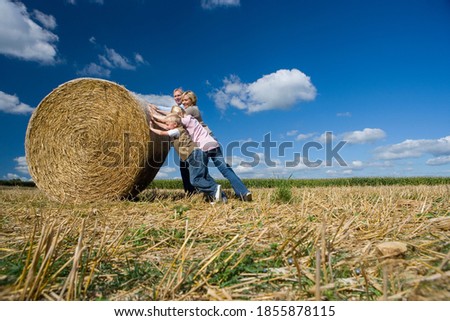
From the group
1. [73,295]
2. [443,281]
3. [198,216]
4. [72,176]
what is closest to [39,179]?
[72,176]

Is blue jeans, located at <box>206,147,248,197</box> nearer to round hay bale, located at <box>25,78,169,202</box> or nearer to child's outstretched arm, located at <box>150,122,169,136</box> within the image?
child's outstretched arm, located at <box>150,122,169,136</box>

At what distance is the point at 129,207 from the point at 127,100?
184cm

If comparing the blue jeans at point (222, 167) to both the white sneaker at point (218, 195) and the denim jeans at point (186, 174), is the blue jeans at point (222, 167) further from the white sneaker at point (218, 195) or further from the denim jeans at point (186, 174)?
the denim jeans at point (186, 174)

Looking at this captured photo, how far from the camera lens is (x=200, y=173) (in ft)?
19.6

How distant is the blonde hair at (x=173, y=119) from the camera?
5.86 meters

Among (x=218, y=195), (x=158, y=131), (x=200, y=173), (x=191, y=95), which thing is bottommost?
(x=218, y=195)

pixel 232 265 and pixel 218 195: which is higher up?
pixel 218 195

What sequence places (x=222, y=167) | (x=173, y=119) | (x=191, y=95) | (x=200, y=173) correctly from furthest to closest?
(x=191, y=95) → (x=222, y=167) → (x=200, y=173) → (x=173, y=119)

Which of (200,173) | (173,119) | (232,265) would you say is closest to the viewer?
(232,265)

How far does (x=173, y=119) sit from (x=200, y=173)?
1.03m

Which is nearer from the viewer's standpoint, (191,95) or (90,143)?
(90,143)

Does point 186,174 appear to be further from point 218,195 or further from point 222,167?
point 218,195

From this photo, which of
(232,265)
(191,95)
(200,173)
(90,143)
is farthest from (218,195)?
(232,265)
